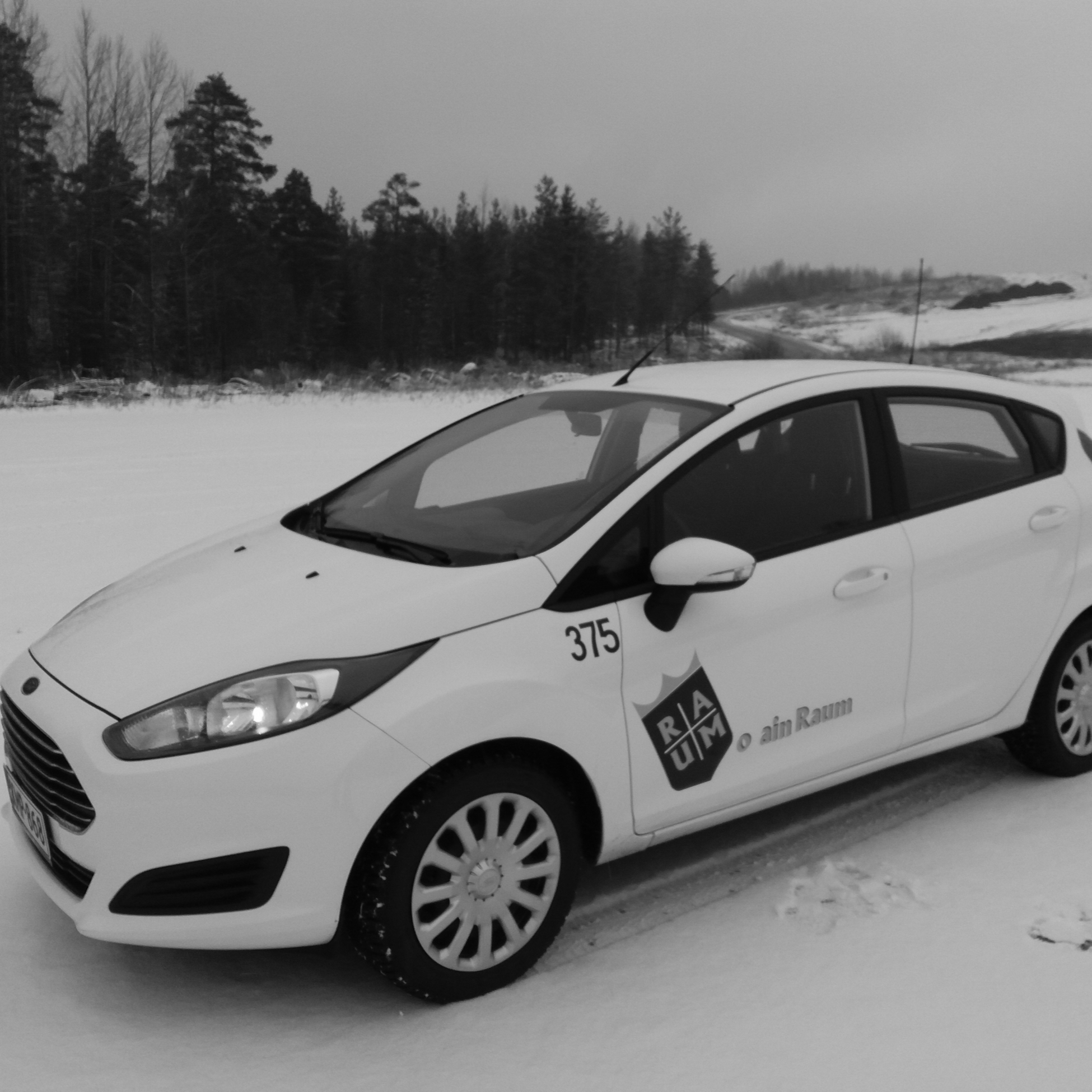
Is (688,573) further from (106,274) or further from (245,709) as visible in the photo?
(106,274)

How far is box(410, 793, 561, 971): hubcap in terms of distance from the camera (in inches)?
117

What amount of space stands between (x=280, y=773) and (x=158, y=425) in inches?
648

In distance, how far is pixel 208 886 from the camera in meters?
2.80

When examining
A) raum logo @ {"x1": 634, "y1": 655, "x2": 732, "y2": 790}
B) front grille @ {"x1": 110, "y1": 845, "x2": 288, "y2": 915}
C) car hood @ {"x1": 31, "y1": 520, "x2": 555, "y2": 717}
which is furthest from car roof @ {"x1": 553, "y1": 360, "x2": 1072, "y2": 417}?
front grille @ {"x1": 110, "y1": 845, "x2": 288, "y2": 915}

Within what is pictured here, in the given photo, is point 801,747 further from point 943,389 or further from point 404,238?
point 404,238

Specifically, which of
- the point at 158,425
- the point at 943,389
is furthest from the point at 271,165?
the point at 943,389

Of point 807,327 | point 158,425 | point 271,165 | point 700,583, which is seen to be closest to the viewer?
point 700,583

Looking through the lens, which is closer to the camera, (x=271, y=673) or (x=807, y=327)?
(x=271, y=673)

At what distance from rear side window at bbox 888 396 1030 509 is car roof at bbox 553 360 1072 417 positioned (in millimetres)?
93

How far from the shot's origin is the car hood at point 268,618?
294 cm

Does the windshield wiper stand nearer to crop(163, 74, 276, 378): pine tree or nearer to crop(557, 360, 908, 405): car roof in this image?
crop(557, 360, 908, 405): car roof

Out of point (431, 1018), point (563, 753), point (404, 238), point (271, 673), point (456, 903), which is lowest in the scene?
point (431, 1018)

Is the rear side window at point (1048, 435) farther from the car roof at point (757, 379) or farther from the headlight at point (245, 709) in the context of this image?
the headlight at point (245, 709)

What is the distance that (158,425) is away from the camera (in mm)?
18156
